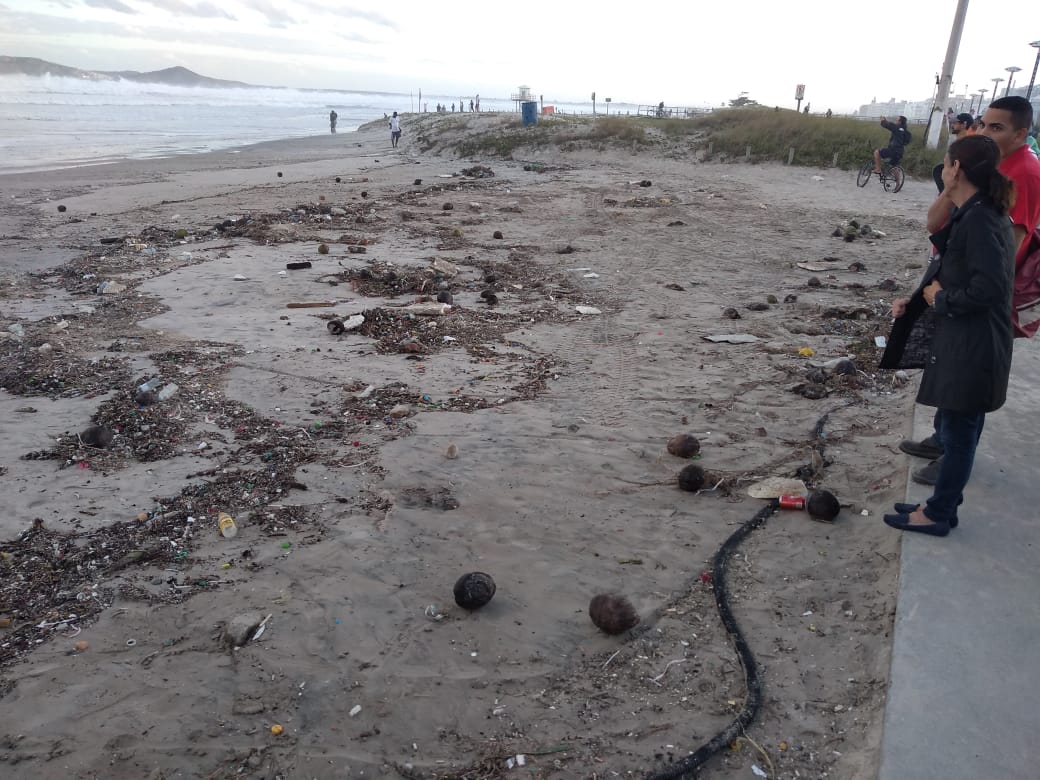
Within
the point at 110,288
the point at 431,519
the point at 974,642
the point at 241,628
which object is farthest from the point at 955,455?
the point at 110,288

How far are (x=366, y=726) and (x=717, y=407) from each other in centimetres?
366

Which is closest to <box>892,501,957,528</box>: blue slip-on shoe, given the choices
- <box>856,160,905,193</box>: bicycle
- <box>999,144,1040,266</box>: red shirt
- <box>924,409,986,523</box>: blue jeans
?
<box>924,409,986,523</box>: blue jeans

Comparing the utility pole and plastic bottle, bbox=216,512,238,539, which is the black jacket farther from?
the utility pole

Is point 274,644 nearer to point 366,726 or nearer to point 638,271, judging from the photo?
point 366,726

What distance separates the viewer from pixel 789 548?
357cm

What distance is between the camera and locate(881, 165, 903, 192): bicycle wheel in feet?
60.2

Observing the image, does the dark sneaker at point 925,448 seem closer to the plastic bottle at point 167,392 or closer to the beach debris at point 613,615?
the beach debris at point 613,615

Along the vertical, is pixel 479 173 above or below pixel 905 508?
above

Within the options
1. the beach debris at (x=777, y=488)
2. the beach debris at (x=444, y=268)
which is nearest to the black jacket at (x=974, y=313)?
the beach debris at (x=777, y=488)

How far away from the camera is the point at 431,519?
Result: 385 cm

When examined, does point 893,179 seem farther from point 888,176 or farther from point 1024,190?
point 1024,190

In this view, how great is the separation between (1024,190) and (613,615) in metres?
2.91

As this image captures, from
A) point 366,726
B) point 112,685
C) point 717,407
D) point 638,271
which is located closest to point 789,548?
point 717,407

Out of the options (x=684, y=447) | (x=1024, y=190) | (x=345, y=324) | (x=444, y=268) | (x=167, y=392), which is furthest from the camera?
(x=444, y=268)
